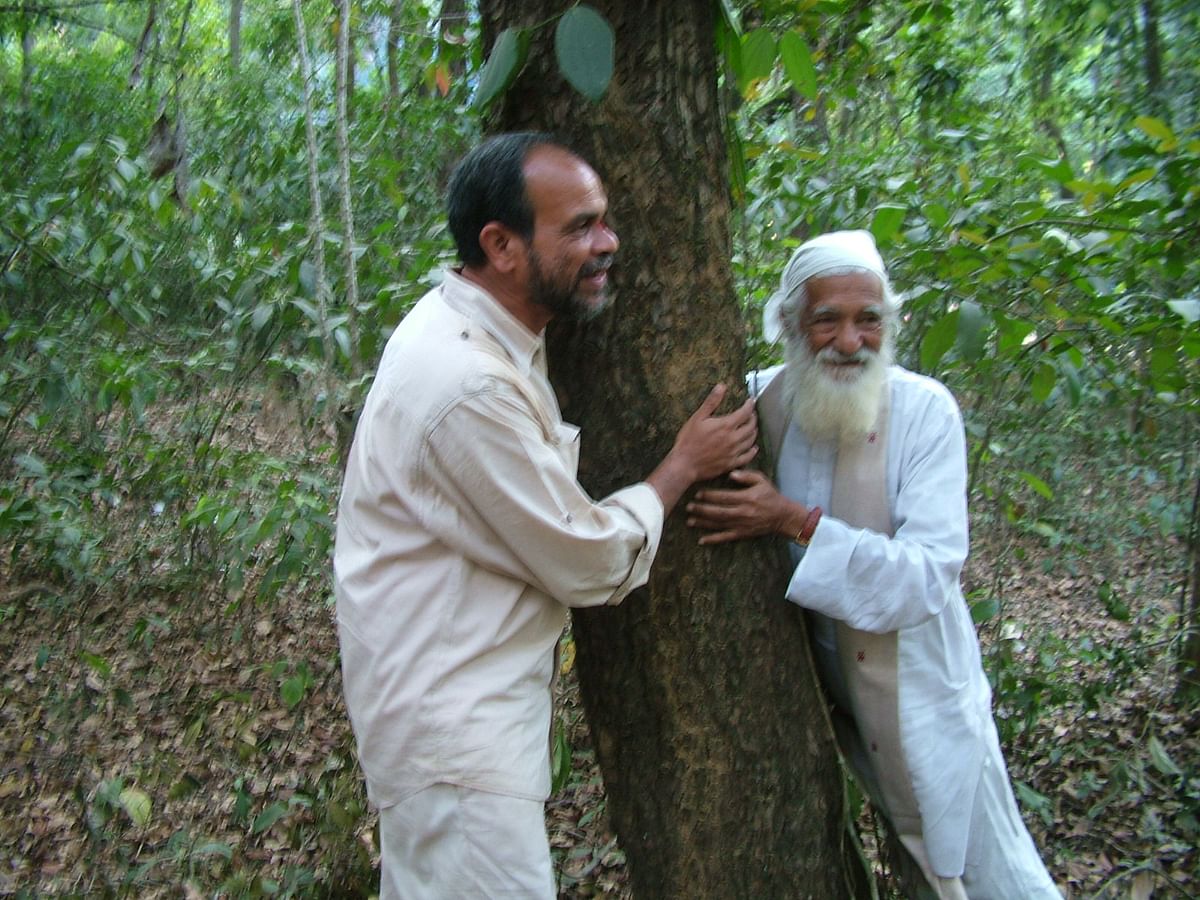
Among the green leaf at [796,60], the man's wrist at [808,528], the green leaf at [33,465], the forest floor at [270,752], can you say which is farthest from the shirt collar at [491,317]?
the green leaf at [33,465]

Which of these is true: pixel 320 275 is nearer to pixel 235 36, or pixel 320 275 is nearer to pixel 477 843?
pixel 477 843

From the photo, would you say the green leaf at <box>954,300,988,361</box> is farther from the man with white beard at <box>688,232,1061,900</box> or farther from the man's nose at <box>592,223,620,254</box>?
the man's nose at <box>592,223,620,254</box>

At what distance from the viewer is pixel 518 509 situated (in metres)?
1.58

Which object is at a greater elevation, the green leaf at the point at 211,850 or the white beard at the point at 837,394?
the white beard at the point at 837,394

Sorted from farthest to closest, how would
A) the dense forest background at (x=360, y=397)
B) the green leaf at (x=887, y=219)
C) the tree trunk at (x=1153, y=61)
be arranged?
the tree trunk at (x=1153, y=61), the dense forest background at (x=360, y=397), the green leaf at (x=887, y=219)

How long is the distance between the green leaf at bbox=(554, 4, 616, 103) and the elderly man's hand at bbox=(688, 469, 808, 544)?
74 cm

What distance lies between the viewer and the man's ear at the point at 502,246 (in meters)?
1.71

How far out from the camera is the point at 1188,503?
4.96 metres

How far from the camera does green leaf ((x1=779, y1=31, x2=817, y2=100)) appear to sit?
6.16 ft

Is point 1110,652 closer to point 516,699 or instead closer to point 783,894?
point 783,894

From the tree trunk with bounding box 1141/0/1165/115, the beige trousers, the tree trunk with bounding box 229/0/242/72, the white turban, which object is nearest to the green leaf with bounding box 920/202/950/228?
the white turban

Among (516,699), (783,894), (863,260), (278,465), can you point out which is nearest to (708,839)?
(783,894)

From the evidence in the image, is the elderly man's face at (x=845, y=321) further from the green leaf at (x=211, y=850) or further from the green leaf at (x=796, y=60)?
the green leaf at (x=211, y=850)

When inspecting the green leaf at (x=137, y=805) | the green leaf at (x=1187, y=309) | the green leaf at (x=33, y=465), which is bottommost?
the green leaf at (x=137, y=805)
